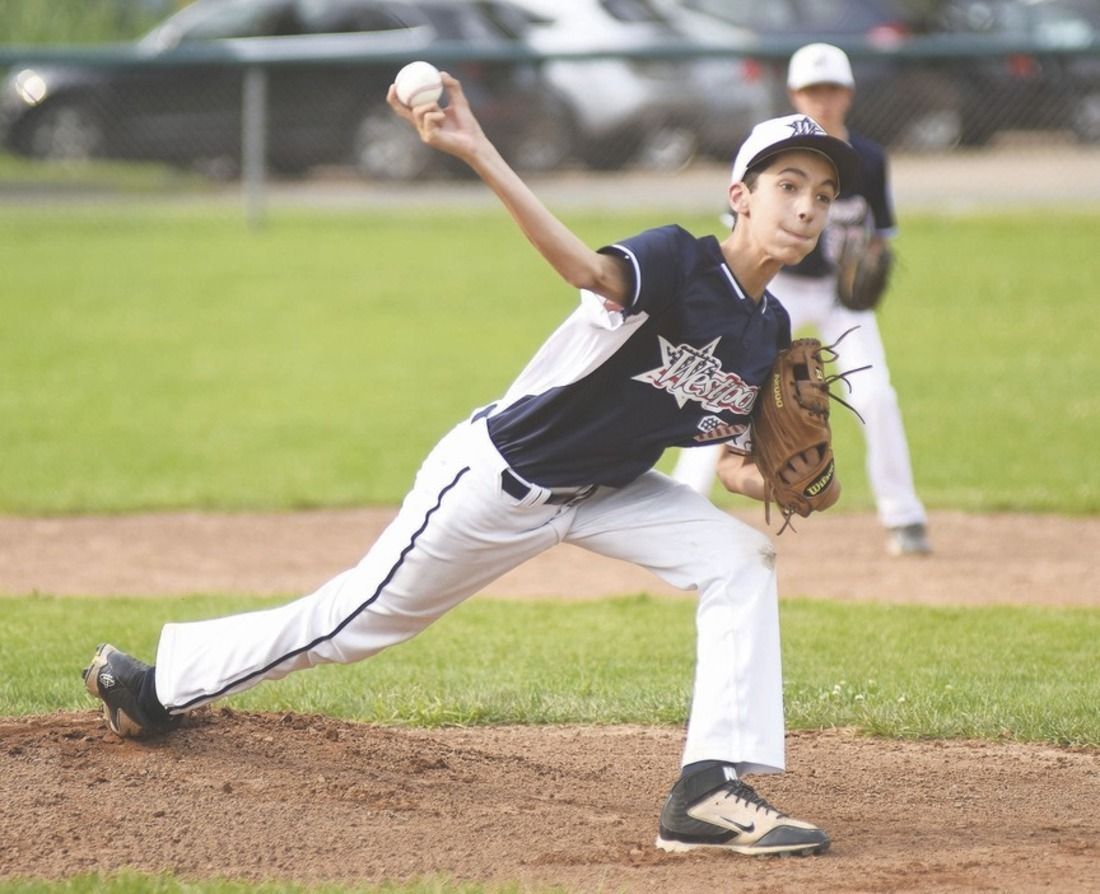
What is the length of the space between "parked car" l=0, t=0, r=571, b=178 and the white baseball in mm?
12160

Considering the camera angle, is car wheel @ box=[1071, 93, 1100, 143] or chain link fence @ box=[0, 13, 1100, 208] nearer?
chain link fence @ box=[0, 13, 1100, 208]

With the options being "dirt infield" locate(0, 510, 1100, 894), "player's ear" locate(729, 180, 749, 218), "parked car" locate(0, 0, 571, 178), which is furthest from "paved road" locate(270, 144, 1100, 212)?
"player's ear" locate(729, 180, 749, 218)

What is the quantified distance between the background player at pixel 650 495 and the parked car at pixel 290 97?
1194cm

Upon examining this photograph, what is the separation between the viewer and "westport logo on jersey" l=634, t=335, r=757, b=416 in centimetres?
395

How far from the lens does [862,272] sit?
7047 mm


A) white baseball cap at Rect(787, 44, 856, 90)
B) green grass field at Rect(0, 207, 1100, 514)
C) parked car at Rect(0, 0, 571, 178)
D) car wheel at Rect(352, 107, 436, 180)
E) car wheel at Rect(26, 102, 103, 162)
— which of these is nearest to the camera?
white baseball cap at Rect(787, 44, 856, 90)

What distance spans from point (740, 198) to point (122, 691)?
204 centimetres

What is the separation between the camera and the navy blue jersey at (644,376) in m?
3.88

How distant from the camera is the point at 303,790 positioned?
14.4ft

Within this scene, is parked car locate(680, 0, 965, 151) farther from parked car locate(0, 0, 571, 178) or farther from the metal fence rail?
parked car locate(0, 0, 571, 178)

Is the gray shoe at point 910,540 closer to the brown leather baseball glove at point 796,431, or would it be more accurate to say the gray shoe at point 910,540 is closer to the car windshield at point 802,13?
the brown leather baseball glove at point 796,431

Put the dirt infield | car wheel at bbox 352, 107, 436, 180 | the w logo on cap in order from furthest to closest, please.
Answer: car wheel at bbox 352, 107, 436, 180 < the w logo on cap < the dirt infield

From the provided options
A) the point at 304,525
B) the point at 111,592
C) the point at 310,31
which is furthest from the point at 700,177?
the point at 111,592

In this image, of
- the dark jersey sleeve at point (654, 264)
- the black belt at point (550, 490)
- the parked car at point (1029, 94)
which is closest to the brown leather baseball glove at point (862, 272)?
the black belt at point (550, 490)
